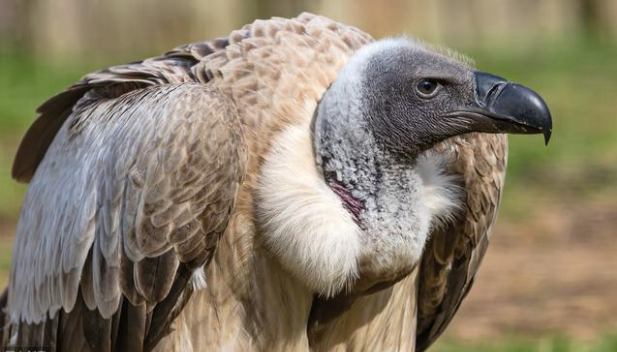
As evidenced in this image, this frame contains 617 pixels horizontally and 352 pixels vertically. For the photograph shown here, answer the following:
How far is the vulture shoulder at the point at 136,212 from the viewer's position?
5719 millimetres

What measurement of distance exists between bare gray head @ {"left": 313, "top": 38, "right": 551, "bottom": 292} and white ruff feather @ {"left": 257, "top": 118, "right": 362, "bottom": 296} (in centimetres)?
9

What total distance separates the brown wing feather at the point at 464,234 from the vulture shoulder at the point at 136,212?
1221 mm

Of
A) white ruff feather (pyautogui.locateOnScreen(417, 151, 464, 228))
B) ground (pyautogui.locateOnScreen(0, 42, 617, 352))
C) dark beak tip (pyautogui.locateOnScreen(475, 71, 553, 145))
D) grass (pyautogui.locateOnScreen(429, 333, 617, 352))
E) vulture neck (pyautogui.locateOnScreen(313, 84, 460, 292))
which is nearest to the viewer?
dark beak tip (pyautogui.locateOnScreen(475, 71, 553, 145))

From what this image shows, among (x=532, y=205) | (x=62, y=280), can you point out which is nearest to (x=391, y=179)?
(x=62, y=280)

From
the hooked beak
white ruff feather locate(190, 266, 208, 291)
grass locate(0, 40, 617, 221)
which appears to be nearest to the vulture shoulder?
white ruff feather locate(190, 266, 208, 291)

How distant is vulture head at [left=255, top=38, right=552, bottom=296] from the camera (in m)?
5.79

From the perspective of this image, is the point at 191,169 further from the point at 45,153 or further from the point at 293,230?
the point at 45,153

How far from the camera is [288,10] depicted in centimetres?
1789

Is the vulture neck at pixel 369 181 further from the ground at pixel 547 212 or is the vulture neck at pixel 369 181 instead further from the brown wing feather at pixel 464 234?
the ground at pixel 547 212

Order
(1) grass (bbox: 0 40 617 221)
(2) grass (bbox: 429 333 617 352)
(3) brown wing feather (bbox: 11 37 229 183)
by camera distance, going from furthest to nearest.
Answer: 1. (1) grass (bbox: 0 40 617 221)
2. (2) grass (bbox: 429 333 617 352)
3. (3) brown wing feather (bbox: 11 37 229 183)

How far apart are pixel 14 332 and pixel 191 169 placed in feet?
5.45

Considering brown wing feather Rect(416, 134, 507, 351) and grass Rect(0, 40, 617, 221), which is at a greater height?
brown wing feather Rect(416, 134, 507, 351)

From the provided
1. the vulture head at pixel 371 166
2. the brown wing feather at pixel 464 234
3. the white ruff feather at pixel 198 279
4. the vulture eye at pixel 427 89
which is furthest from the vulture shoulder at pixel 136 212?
the brown wing feather at pixel 464 234

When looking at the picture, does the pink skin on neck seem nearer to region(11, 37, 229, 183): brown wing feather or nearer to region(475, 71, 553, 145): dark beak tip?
region(475, 71, 553, 145): dark beak tip
